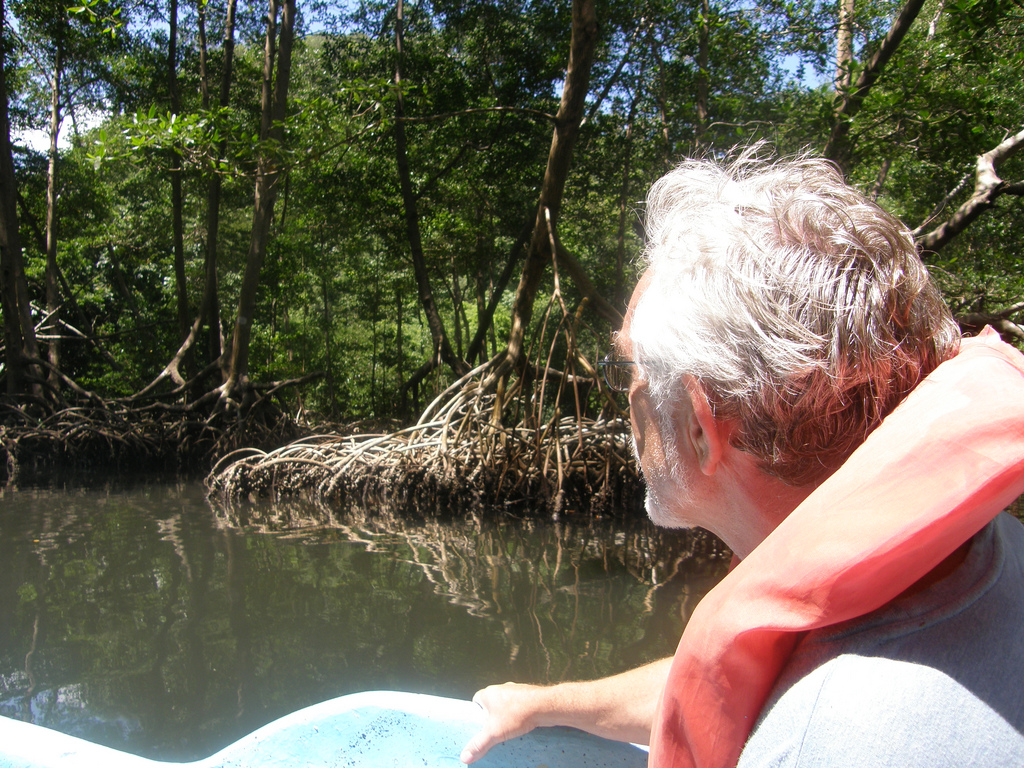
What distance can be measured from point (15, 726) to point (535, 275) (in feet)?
17.7

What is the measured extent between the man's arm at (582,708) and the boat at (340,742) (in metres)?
0.11

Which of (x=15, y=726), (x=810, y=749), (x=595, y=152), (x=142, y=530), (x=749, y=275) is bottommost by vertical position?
(x=142, y=530)

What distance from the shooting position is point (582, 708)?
48.0 inches

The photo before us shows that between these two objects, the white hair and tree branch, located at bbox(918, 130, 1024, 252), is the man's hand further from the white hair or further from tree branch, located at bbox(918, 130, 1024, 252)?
tree branch, located at bbox(918, 130, 1024, 252)

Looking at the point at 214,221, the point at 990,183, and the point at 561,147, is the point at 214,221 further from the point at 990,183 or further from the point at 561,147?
the point at 990,183

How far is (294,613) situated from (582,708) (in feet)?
8.71

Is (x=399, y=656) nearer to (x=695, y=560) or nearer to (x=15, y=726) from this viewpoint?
(x=15, y=726)

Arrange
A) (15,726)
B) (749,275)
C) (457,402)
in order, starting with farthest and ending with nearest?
1. (457,402)
2. (15,726)
3. (749,275)

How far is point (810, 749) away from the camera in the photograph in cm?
51

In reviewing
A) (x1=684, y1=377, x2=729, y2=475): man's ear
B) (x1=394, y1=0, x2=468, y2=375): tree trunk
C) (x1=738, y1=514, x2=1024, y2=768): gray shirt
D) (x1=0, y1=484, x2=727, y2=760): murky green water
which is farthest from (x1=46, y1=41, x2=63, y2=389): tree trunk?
(x1=738, y1=514, x2=1024, y2=768): gray shirt

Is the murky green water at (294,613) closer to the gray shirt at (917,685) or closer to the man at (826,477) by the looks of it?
the man at (826,477)

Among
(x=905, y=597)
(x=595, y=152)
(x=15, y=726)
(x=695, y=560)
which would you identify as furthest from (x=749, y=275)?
(x=595, y=152)

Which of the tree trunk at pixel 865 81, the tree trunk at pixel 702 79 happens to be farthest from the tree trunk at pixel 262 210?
the tree trunk at pixel 865 81

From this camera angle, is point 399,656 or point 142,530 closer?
point 399,656
